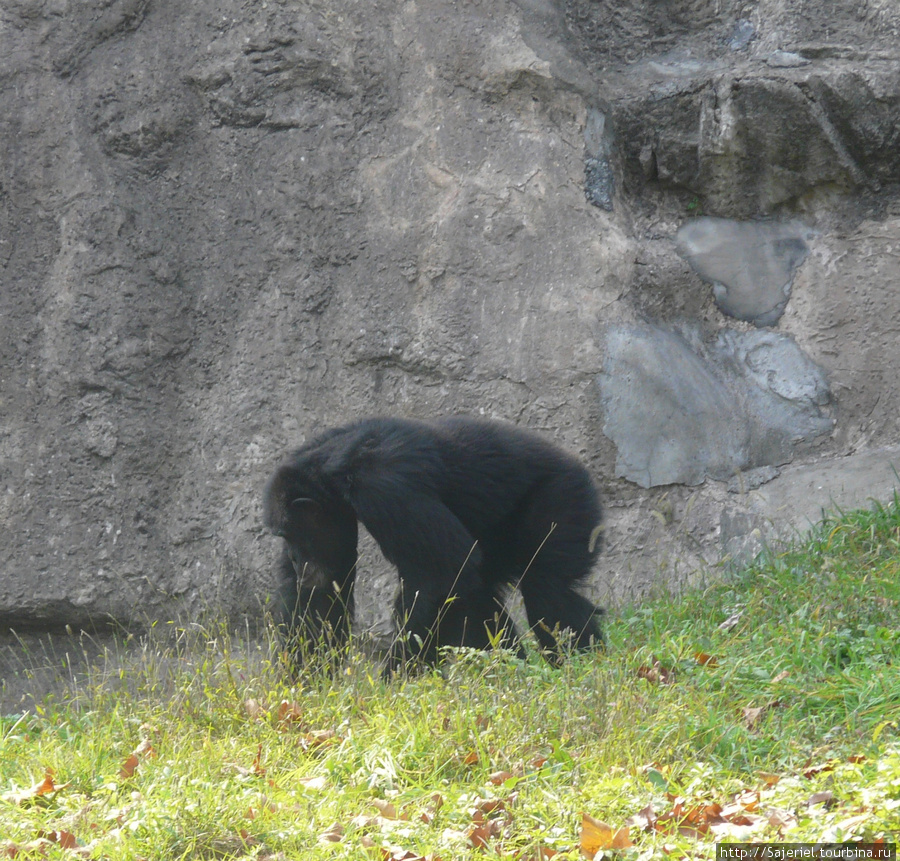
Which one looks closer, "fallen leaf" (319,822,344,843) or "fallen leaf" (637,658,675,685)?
"fallen leaf" (319,822,344,843)

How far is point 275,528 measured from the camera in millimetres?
5113

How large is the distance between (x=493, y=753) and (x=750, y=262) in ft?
15.4

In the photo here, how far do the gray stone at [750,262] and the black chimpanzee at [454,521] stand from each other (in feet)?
7.98

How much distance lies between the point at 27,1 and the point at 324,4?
6.46ft

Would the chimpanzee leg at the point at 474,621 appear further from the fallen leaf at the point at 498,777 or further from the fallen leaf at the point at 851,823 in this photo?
the fallen leaf at the point at 851,823

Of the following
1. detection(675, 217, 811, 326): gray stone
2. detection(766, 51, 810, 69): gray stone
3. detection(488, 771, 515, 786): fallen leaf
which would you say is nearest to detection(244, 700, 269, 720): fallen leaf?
A: detection(488, 771, 515, 786): fallen leaf

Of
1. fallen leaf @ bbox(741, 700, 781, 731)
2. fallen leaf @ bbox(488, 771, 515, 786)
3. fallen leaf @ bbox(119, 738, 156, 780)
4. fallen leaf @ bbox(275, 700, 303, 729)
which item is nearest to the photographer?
fallen leaf @ bbox(488, 771, 515, 786)

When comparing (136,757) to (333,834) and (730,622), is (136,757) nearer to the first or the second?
(333,834)

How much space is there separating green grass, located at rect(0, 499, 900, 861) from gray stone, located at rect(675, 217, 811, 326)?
288cm

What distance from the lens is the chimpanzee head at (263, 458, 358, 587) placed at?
5066 mm

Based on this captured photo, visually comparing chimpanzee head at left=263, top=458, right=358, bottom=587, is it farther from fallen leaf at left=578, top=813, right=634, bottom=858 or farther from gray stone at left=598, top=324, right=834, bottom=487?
fallen leaf at left=578, top=813, right=634, bottom=858

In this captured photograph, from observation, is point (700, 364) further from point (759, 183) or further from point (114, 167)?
point (114, 167)

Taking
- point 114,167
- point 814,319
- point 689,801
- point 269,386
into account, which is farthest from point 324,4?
point 689,801

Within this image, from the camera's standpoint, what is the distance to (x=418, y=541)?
472cm
